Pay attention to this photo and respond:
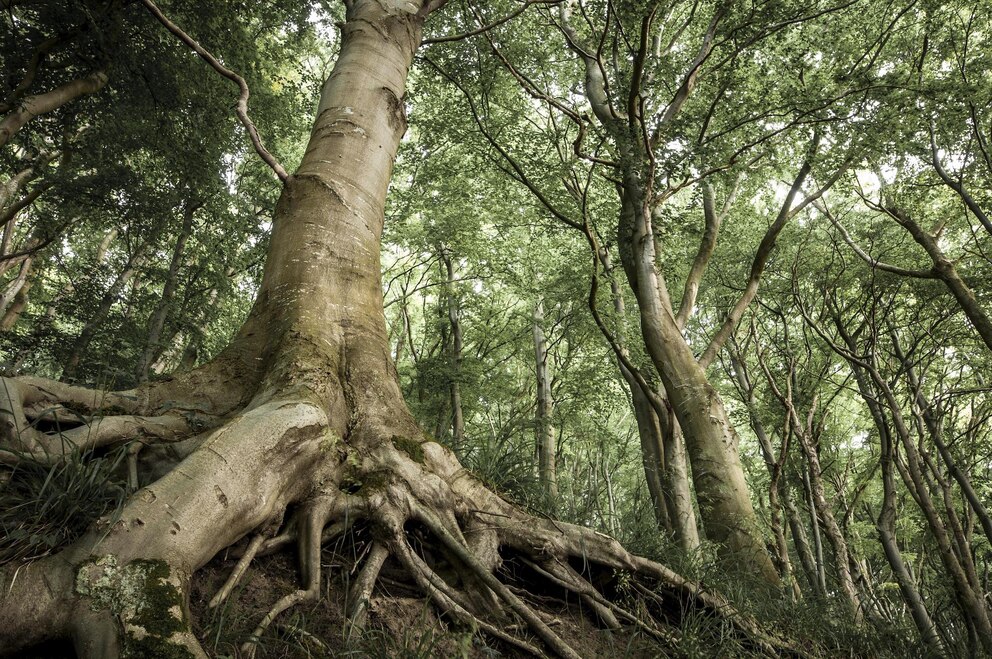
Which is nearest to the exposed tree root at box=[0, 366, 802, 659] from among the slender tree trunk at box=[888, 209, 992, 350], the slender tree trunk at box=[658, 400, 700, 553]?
the slender tree trunk at box=[658, 400, 700, 553]

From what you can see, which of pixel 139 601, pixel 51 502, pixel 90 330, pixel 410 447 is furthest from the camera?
pixel 90 330

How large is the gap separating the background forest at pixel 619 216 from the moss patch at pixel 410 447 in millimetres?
810

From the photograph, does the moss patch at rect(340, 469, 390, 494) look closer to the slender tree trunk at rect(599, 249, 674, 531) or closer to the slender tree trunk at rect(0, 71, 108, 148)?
the slender tree trunk at rect(599, 249, 674, 531)

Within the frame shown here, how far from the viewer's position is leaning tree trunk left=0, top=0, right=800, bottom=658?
165cm

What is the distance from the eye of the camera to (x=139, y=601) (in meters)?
1.64

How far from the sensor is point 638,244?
5973mm

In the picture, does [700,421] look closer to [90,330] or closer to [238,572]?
[238,572]

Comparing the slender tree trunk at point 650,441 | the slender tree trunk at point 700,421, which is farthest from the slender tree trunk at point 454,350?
the slender tree trunk at point 700,421

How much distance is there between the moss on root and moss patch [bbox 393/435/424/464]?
1282 millimetres

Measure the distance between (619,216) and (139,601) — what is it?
6.10 metres

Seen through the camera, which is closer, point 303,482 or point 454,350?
point 303,482

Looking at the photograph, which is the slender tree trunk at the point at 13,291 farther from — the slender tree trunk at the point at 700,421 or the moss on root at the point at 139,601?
the moss on root at the point at 139,601

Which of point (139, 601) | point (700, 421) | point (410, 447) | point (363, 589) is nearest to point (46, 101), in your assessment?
point (410, 447)

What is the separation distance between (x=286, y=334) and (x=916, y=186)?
888cm
